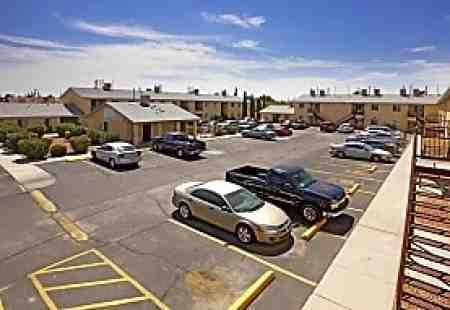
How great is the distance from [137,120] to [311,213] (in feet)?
69.3

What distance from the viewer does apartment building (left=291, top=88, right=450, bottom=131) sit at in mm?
49781

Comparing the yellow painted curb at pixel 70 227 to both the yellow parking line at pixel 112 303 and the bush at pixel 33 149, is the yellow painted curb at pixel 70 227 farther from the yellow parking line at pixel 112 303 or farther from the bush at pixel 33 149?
the bush at pixel 33 149

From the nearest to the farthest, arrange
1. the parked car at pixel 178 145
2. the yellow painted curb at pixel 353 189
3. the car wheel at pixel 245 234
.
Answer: the car wheel at pixel 245 234 < the yellow painted curb at pixel 353 189 < the parked car at pixel 178 145

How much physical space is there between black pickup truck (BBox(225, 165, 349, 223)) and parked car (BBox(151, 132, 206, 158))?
11.0m

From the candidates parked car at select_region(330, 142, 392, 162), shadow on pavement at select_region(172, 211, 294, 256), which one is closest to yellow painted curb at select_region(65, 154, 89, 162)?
shadow on pavement at select_region(172, 211, 294, 256)

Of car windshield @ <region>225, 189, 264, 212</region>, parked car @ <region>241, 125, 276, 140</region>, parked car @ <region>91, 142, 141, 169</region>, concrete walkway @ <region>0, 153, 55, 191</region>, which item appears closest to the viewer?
car windshield @ <region>225, 189, 264, 212</region>

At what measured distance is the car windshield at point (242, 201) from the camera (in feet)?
32.7

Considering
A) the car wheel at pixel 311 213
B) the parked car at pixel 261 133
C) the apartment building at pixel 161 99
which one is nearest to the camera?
the car wheel at pixel 311 213

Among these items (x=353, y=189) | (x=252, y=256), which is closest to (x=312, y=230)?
(x=252, y=256)

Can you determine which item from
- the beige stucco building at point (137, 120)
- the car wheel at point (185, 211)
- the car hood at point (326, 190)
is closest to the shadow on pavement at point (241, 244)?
the car wheel at point (185, 211)

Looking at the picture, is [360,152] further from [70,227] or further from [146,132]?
[70,227]

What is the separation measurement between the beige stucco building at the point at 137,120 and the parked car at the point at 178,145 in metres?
3.75

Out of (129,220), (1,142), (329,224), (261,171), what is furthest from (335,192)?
(1,142)

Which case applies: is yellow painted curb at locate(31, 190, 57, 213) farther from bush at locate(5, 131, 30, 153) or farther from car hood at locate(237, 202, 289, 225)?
bush at locate(5, 131, 30, 153)
